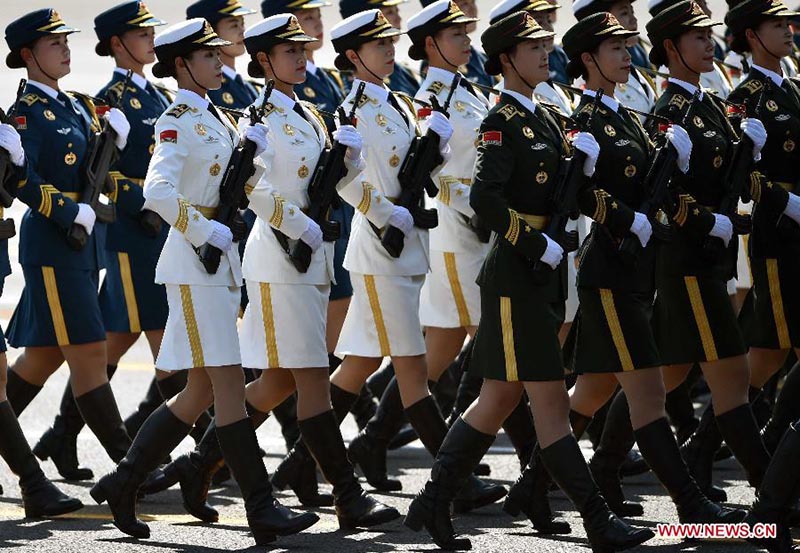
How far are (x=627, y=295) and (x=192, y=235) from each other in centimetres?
143

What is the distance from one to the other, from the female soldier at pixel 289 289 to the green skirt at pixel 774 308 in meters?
1.52

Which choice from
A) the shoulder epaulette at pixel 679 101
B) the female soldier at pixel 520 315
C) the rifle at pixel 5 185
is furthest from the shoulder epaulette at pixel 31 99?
the shoulder epaulette at pixel 679 101

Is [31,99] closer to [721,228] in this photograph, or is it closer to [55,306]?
[55,306]

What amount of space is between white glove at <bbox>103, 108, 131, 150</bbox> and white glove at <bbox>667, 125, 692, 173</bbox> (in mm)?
2256

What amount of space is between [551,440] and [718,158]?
4.35 feet

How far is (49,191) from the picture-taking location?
722cm

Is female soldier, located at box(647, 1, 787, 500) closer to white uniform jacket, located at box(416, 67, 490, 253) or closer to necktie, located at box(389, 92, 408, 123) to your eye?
necktie, located at box(389, 92, 408, 123)

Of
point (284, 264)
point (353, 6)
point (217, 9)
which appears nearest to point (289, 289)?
point (284, 264)

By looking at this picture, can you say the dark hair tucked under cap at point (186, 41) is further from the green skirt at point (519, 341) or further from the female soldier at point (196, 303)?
the green skirt at point (519, 341)

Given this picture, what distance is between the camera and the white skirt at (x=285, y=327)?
6.63 m

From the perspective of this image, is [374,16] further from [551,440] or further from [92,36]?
[92,36]

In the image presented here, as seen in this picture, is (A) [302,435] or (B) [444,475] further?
(A) [302,435]

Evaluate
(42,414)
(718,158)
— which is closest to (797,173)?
(718,158)

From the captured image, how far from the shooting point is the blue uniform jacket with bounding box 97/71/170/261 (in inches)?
313
